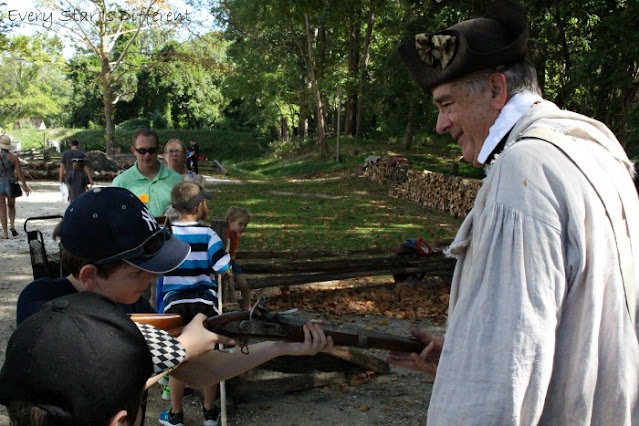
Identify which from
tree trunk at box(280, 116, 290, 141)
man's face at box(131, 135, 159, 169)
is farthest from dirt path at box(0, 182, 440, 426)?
tree trunk at box(280, 116, 290, 141)

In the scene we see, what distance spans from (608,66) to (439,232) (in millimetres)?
6197

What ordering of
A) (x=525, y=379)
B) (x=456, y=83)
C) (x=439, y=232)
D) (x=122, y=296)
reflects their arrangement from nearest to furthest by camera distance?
1. (x=525, y=379)
2. (x=456, y=83)
3. (x=122, y=296)
4. (x=439, y=232)

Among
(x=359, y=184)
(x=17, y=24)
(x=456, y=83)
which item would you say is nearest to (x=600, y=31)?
(x=359, y=184)

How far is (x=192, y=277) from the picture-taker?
4742 millimetres

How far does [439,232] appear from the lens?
1413cm

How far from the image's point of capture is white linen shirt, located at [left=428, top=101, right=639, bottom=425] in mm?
1577

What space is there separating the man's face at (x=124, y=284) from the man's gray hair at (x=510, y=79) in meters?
1.32

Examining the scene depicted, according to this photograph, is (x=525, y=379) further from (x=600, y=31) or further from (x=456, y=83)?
(x=600, y=31)

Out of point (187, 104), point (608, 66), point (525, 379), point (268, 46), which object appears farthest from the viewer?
point (187, 104)

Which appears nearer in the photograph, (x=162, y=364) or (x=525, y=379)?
(x=525, y=379)

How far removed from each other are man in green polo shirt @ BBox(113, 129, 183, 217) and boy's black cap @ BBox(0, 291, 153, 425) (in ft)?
13.6

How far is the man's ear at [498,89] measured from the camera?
6.46 feet

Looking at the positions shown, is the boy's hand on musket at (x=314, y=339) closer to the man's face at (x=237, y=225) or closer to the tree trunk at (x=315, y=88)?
the man's face at (x=237, y=225)

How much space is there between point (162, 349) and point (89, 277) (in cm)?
38
